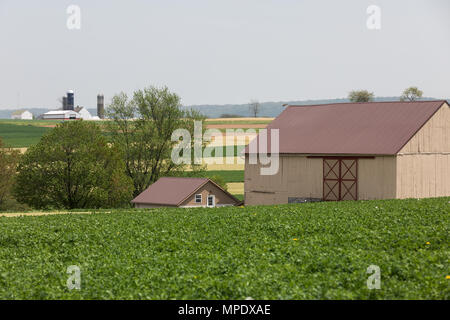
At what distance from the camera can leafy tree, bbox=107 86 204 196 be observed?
67.4 m

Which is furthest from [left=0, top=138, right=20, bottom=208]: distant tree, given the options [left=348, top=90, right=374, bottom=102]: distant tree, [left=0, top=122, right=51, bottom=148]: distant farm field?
[left=348, top=90, right=374, bottom=102]: distant tree

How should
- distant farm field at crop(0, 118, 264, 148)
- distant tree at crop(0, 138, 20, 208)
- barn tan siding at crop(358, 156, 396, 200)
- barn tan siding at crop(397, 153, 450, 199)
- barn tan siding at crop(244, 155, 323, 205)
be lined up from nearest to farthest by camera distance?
barn tan siding at crop(358, 156, 396, 200)
barn tan siding at crop(397, 153, 450, 199)
barn tan siding at crop(244, 155, 323, 205)
distant tree at crop(0, 138, 20, 208)
distant farm field at crop(0, 118, 264, 148)

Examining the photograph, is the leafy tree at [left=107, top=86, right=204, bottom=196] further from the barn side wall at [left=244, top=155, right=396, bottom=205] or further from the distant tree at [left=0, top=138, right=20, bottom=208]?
the barn side wall at [left=244, top=155, right=396, bottom=205]

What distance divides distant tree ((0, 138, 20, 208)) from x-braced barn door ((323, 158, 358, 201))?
34.8 metres

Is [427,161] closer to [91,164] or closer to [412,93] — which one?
[91,164]

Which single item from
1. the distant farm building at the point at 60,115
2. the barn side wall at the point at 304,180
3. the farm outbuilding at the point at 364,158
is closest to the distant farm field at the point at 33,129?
the distant farm building at the point at 60,115

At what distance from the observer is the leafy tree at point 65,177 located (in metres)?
55.1

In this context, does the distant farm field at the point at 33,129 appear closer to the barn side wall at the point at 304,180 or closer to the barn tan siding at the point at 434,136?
the barn side wall at the point at 304,180

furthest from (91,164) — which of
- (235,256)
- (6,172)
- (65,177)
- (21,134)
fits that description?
(21,134)

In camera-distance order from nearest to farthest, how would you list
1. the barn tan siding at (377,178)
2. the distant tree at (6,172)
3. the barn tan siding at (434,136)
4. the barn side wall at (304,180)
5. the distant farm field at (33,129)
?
the barn tan siding at (377,178) < the barn side wall at (304,180) < the barn tan siding at (434,136) < the distant tree at (6,172) < the distant farm field at (33,129)

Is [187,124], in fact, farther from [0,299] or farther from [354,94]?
[354,94]

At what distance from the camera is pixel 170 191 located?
55.7 m

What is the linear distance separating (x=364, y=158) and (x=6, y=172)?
1536 inches
